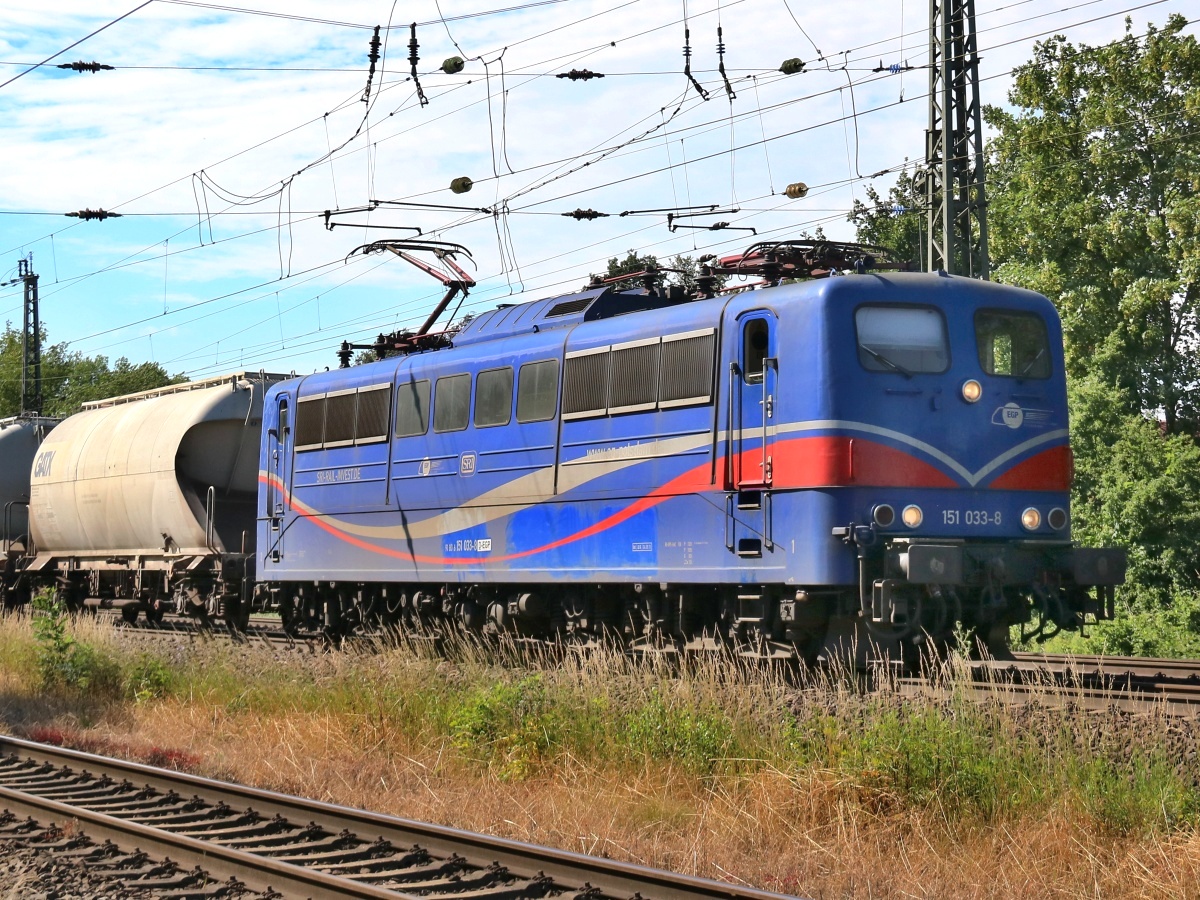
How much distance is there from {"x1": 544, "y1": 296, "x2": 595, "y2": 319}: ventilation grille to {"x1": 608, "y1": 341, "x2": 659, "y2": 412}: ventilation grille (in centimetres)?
136

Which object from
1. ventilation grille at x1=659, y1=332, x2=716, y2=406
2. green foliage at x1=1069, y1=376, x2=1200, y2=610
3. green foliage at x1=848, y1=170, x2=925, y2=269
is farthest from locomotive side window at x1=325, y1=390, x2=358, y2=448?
green foliage at x1=848, y1=170, x2=925, y2=269

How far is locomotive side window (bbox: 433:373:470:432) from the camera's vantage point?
52.4 ft

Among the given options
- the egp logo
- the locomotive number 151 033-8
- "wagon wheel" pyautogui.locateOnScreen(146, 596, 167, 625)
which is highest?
the egp logo

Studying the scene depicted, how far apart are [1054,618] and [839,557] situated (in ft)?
7.14

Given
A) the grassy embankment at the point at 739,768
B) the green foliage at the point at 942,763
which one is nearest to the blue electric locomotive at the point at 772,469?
the grassy embankment at the point at 739,768

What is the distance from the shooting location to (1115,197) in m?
33.9

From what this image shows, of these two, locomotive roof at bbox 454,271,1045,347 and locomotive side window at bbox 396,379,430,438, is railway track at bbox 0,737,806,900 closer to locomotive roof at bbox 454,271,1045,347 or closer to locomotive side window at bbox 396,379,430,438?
locomotive roof at bbox 454,271,1045,347

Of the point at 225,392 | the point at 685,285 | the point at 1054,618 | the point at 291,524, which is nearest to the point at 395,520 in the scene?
the point at 291,524

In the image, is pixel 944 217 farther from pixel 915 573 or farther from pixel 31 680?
pixel 31 680

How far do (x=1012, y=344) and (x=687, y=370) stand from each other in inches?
119

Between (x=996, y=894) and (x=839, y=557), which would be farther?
(x=839, y=557)

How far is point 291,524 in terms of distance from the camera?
19.5 metres

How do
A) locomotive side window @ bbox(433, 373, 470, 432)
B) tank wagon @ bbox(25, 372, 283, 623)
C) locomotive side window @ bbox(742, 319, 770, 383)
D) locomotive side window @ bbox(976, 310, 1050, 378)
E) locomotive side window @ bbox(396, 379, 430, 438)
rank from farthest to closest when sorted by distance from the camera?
tank wagon @ bbox(25, 372, 283, 623)
locomotive side window @ bbox(396, 379, 430, 438)
locomotive side window @ bbox(433, 373, 470, 432)
locomotive side window @ bbox(976, 310, 1050, 378)
locomotive side window @ bbox(742, 319, 770, 383)

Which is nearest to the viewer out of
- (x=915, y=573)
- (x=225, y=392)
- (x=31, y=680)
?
(x=915, y=573)
